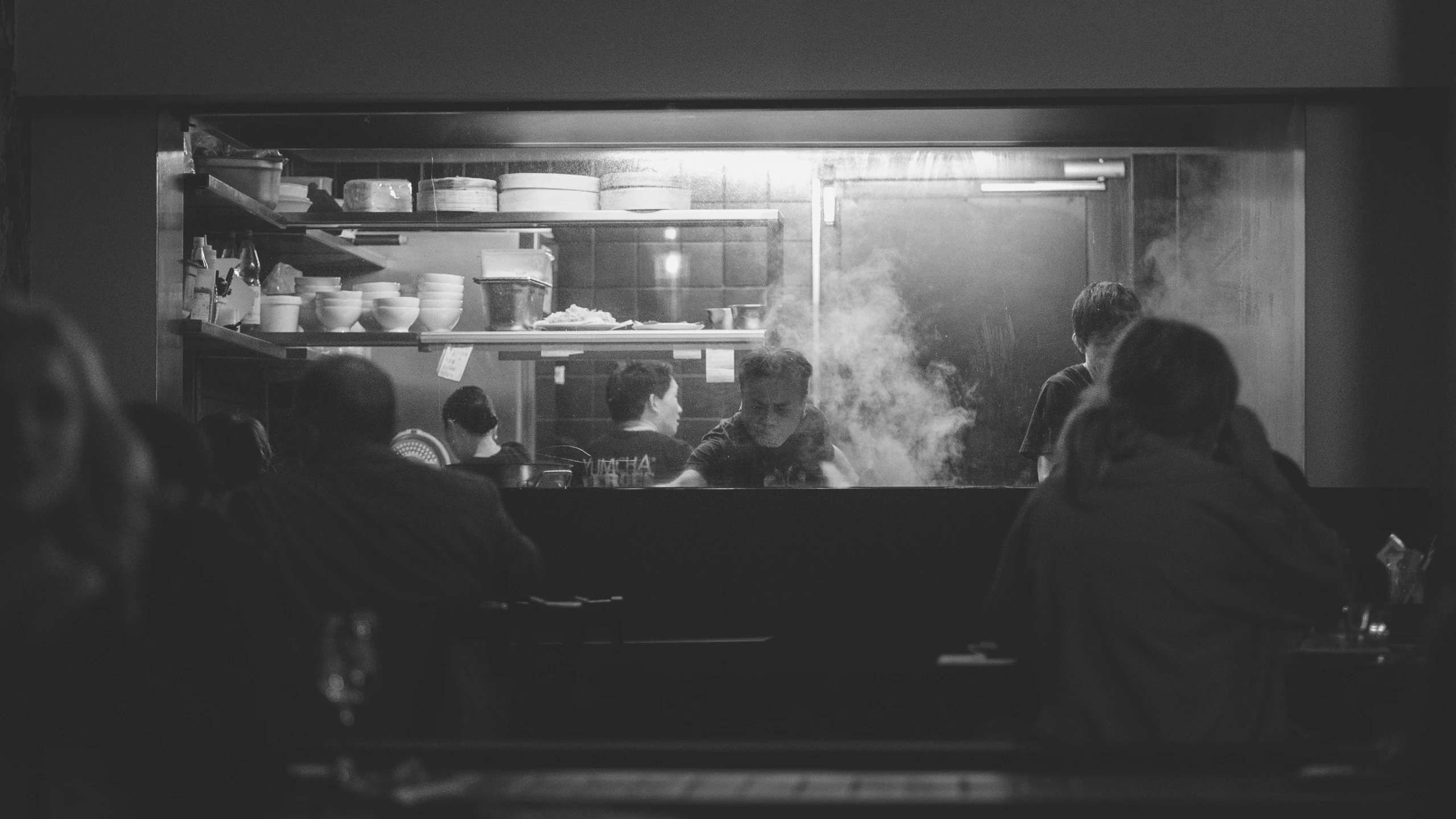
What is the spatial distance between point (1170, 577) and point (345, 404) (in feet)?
4.57

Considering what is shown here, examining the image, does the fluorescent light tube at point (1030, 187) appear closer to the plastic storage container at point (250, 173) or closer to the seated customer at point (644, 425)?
the seated customer at point (644, 425)

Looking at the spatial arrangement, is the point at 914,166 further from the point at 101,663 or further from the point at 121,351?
the point at 101,663

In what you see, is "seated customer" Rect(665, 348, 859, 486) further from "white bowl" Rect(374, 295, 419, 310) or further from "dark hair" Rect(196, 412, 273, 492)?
"dark hair" Rect(196, 412, 273, 492)

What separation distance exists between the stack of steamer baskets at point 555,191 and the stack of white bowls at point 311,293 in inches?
24.7

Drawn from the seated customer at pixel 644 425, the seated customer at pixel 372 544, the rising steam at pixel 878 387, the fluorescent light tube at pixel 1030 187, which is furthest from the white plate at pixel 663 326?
the seated customer at pixel 372 544

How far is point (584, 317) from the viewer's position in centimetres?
459

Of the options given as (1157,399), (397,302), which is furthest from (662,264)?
(1157,399)

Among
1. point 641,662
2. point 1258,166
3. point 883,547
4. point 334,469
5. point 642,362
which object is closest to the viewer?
point 334,469

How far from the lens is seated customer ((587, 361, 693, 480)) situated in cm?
454

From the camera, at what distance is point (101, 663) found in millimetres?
1508

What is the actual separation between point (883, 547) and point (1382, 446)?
4.83 feet

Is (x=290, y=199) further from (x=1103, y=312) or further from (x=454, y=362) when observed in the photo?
(x=1103, y=312)

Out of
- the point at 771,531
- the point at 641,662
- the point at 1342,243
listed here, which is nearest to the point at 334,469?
the point at 641,662

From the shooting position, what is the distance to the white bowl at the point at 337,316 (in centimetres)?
462
